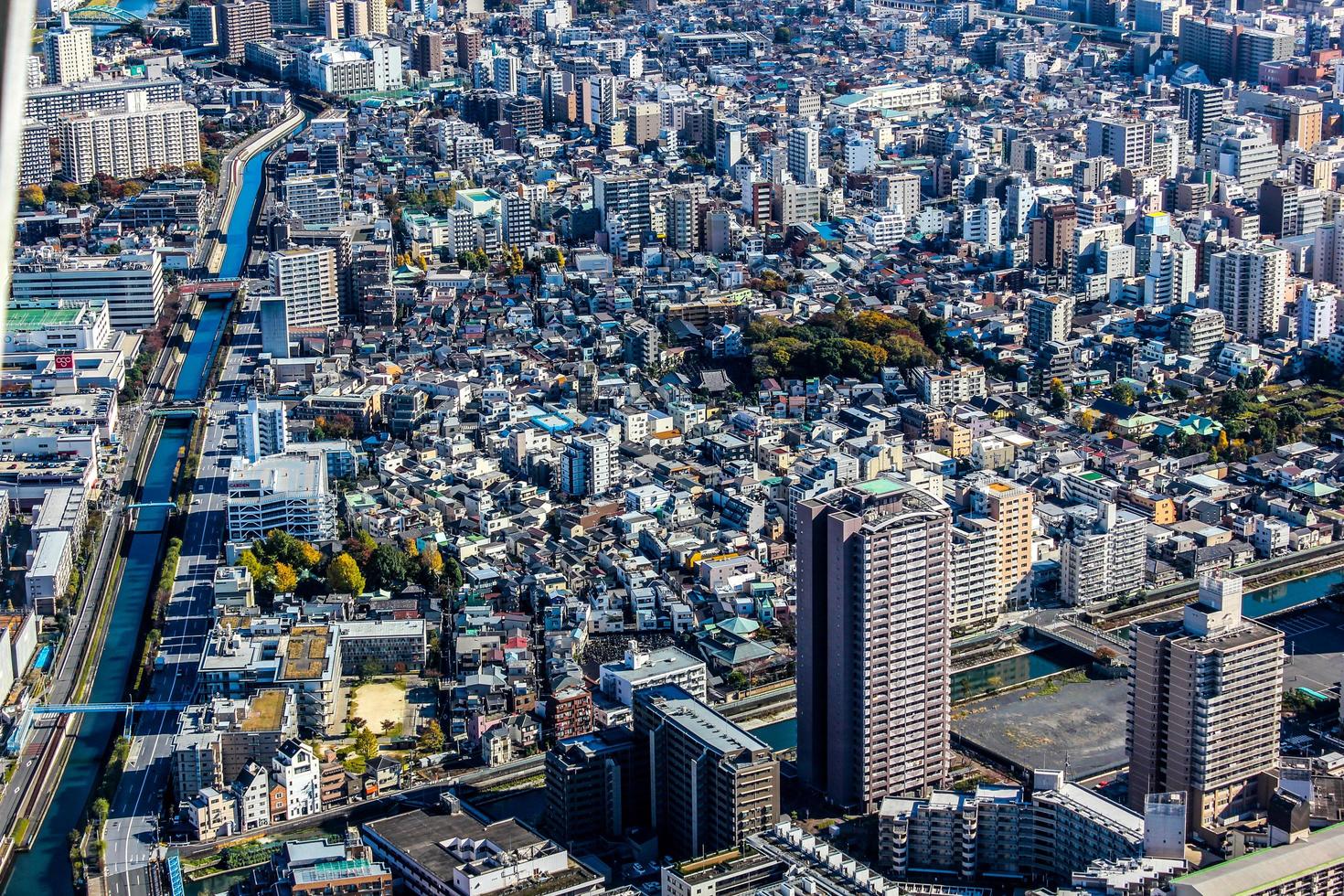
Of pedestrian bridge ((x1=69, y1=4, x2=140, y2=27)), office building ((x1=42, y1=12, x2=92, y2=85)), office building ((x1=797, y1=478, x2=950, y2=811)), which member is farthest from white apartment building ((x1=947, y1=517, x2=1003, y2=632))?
pedestrian bridge ((x1=69, y1=4, x2=140, y2=27))

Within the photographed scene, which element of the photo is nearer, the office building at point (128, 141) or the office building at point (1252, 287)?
the office building at point (1252, 287)

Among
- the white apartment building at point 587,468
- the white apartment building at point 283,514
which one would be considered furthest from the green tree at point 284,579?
the white apartment building at point 587,468

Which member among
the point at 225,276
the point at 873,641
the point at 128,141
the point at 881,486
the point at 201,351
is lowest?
the point at 201,351

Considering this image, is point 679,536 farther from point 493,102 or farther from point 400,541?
point 493,102

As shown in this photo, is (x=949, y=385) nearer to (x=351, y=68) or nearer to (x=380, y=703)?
(x=380, y=703)

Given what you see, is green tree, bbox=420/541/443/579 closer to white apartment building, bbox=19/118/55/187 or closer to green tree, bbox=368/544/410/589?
green tree, bbox=368/544/410/589

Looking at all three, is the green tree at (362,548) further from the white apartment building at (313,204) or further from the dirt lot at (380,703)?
the white apartment building at (313,204)

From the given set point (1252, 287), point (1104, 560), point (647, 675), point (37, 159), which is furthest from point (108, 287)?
point (1252, 287)
